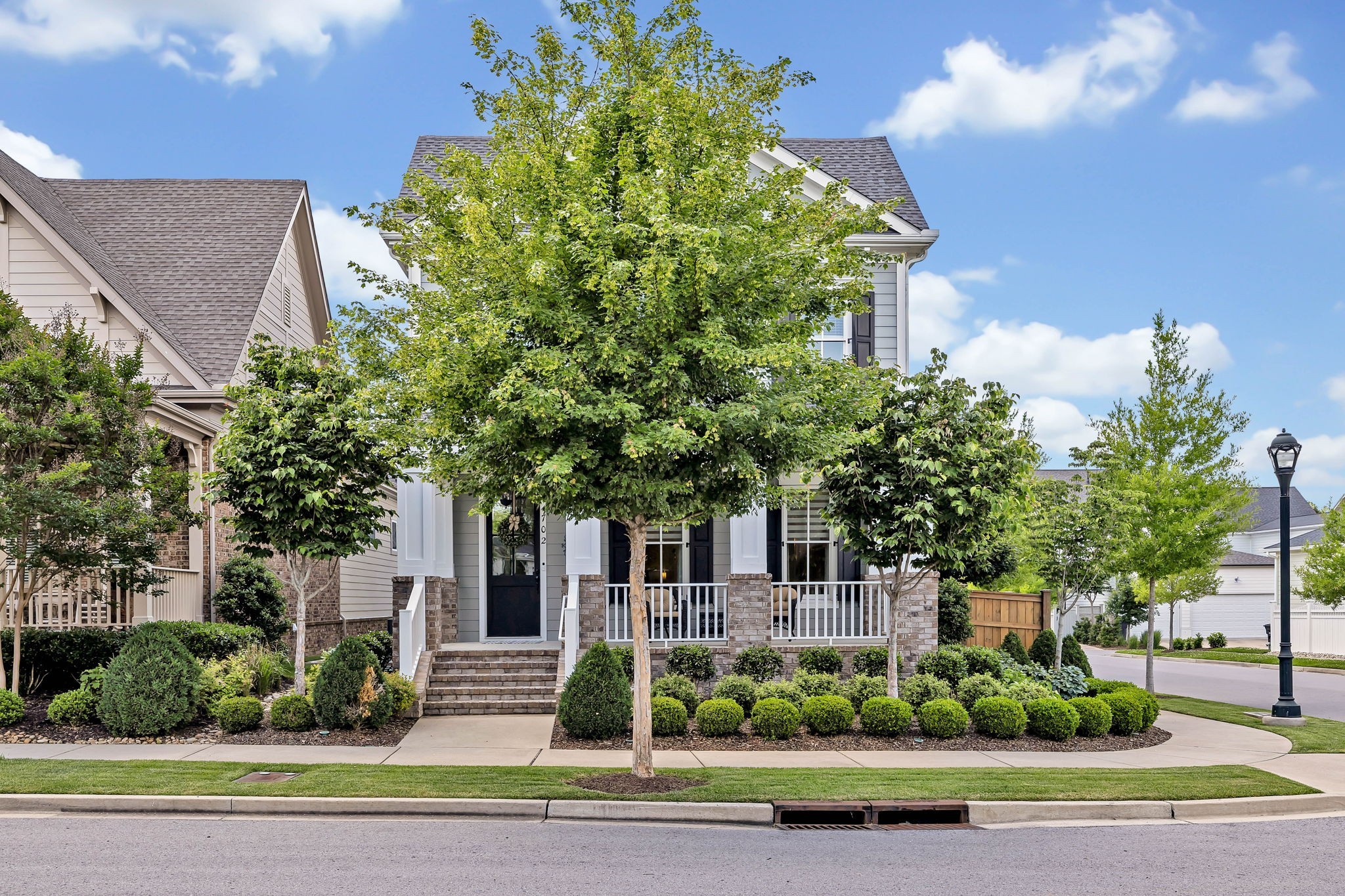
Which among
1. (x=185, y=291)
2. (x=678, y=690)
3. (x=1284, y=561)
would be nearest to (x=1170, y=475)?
(x=1284, y=561)

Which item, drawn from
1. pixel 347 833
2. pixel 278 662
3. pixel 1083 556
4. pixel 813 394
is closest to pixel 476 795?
pixel 347 833

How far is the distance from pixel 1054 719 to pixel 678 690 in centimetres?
473

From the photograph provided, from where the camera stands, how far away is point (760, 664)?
47.7 feet

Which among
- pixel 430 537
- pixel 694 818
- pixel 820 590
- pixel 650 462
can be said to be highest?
pixel 650 462

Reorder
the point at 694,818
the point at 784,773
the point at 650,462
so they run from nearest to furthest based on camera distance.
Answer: the point at 694,818, the point at 650,462, the point at 784,773

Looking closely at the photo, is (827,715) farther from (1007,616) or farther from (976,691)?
(1007,616)

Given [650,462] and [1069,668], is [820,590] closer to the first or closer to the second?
[1069,668]

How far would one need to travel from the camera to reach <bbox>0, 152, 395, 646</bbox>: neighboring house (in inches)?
619

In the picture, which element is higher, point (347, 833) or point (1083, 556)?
point (1083, 556)

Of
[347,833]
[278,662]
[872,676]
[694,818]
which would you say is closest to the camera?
[347,833]

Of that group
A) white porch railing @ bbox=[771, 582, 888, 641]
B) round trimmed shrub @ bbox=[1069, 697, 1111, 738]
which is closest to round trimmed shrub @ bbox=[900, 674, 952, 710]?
round trimmed shrub @ bbox=[1069, 697, 1111, 738]

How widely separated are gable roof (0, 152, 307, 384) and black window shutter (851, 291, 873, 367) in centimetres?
1068

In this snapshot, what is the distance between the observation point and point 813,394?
32.2ft

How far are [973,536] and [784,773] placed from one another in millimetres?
4513
